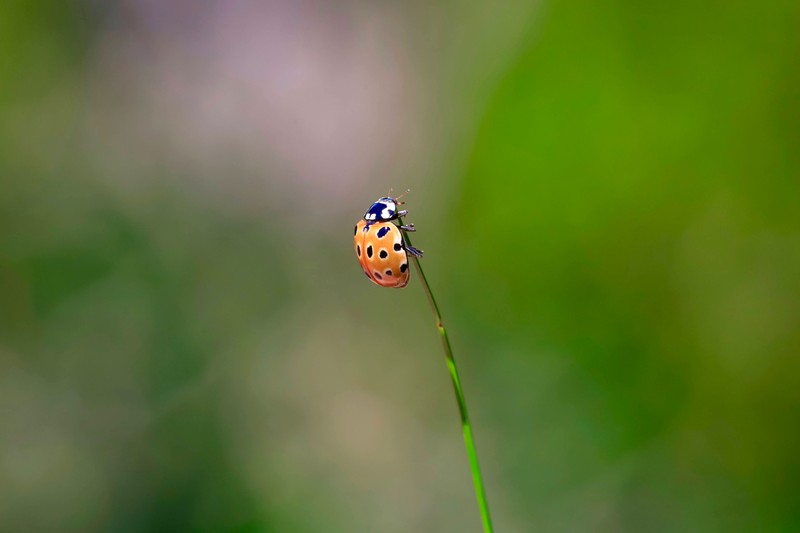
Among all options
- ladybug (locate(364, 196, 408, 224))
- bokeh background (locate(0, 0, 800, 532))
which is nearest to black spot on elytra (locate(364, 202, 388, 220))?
ladybug (locate(364, 196, 408, 224))

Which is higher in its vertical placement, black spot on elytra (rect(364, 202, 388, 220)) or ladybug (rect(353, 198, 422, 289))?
black spot on elytra (rect(364, 202, 388, 220))

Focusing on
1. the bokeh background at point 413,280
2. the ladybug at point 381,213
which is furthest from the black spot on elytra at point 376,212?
the bokeh background at point 413,280

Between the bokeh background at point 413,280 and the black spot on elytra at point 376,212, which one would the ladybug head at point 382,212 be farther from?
the bokeh background at point 413,280

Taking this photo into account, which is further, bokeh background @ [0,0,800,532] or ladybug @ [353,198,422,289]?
bokeh background @ [0,0,800,532]

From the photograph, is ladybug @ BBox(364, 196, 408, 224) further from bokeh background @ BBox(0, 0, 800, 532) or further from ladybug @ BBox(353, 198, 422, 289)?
bokeh background @ BBox(0, 0, 800, 532)

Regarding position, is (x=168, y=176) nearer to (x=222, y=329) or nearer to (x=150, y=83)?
(x=150, y=83)

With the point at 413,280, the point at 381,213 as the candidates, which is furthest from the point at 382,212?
the point at 413,280

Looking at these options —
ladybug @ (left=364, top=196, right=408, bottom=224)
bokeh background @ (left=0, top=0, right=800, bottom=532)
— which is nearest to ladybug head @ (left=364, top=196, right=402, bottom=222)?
ladybug @ (left=364, top=196, right=408, bottom=224)

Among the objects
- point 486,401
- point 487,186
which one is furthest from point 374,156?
point 486,401

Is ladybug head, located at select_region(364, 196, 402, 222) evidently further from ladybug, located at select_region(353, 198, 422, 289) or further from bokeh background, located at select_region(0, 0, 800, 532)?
bokeh background, located at select_region(0, 0, 800, 532)
